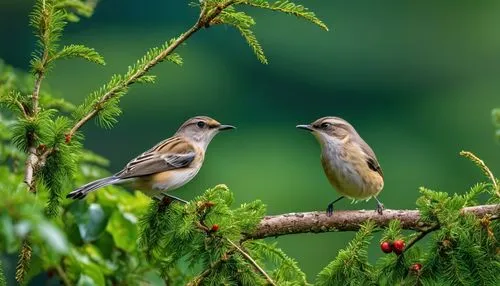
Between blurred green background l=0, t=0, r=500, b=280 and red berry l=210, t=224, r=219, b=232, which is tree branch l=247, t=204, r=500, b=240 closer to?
red berry l=210, t=224, r=219, b=232

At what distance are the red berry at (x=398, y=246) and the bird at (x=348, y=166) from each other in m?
1.80

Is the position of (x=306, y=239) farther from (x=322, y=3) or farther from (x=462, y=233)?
(x=462, y=233)

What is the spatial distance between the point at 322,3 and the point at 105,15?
6.58 meters

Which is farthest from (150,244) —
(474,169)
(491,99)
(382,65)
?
(382,65)

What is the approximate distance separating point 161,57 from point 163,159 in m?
1.58

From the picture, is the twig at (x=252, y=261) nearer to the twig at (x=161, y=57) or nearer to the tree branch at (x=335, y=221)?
the tree branch at (x=335, y=221)

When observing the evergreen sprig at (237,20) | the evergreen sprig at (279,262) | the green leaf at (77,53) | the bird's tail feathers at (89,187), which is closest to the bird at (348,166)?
the bird's tail feathers at (89,187)

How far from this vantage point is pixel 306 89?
3219 cm

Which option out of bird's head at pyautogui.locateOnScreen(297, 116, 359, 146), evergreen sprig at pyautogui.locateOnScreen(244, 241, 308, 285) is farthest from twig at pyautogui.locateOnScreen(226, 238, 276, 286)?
bird's head at pyautogui.locateOnScreen(297, 116, 359, 146)

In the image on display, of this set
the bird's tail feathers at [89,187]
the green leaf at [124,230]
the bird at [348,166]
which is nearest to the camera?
the bird's tail feathers at [89,187]

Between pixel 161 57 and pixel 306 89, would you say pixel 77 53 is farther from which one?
pixel 306 89

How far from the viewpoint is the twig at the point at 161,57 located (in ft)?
15.7

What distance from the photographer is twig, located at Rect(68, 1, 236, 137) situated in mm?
4777

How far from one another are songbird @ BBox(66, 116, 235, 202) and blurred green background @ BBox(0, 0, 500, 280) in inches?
493
